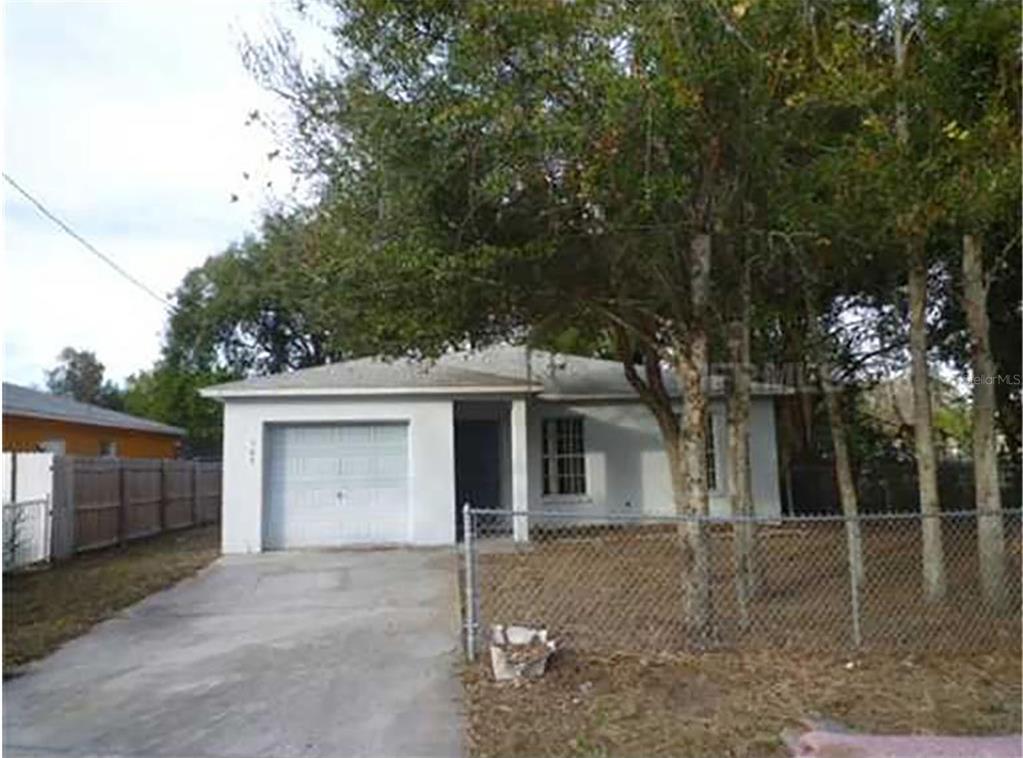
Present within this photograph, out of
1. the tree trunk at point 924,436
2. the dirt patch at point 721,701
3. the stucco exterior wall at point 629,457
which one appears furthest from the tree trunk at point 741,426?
the stucco exterior wall at point 629,457

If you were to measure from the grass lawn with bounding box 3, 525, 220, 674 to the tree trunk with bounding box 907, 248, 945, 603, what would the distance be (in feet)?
26.1

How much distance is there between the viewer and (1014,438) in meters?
22.3

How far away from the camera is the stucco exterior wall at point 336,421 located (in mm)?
17453

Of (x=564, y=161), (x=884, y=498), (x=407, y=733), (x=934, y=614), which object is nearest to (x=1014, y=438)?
(x=884, y=498)

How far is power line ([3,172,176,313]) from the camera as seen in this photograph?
15951mm

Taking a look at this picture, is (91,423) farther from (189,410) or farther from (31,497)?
(189,410)

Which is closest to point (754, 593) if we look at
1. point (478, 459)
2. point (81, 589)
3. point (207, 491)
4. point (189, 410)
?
point (81, 589)

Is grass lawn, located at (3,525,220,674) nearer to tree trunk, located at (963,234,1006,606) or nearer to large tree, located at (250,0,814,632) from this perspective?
large tree, located at (250,0,814,632)

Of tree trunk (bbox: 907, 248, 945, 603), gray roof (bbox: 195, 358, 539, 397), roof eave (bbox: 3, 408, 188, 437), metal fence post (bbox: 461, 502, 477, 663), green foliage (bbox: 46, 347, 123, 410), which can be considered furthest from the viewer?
green foliage (bbox: 46, 347, 123, 410)

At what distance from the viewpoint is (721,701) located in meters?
6.96

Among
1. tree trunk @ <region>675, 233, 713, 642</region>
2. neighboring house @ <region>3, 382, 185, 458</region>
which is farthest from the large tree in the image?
neighboring house @ <region>3, 382, 185, 458</region>

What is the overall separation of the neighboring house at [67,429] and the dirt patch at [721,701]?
55.1 feet

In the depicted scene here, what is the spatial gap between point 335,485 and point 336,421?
108 centimetres

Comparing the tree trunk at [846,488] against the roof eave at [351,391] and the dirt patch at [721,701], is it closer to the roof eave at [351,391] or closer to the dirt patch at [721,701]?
the dirt patch at [721,701]
